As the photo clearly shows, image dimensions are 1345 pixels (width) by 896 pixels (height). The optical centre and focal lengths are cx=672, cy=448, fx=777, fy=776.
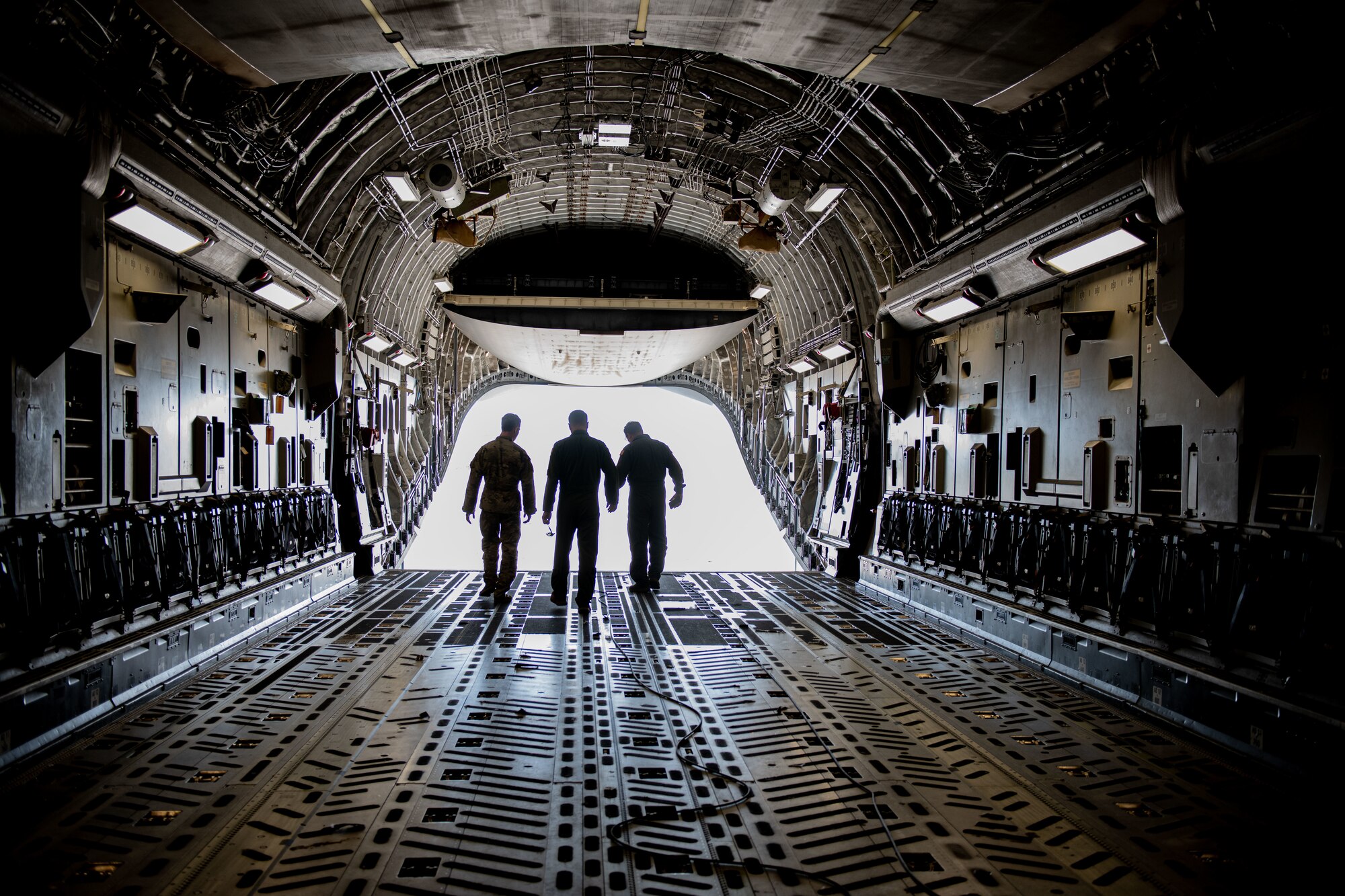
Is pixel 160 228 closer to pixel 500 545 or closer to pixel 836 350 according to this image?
pixel 500 545

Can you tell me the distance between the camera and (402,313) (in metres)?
13.0

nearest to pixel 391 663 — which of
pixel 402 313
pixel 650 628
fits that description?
pixel 650 628

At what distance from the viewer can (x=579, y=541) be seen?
8.15 meters

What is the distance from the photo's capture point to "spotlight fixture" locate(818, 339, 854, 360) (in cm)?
1099

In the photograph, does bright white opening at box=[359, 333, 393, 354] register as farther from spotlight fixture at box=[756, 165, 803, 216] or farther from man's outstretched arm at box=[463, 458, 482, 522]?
spotlight fixture at box=[756, 165, 803, 216]

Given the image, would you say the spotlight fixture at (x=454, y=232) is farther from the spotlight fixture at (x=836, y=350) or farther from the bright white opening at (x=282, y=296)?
the spotlight fixture at (x=836, y=350)

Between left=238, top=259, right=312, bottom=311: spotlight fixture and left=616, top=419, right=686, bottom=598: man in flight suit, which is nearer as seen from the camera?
left=238, top=259, right=312, bottom=311: spotlight fixture

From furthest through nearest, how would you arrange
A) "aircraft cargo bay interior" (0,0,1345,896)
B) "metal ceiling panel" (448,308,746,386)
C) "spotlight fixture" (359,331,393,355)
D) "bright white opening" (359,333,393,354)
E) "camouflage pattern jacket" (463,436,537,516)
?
"metal ceiling panel" (448,308,746,386), "bright white opening" (359,333,393,354), "spotlight fixture" (359,331,393,355), "camouflage pattern jacket" (463,436,537,516), "aircraft cargo bay interior" (0,0,1345,896)

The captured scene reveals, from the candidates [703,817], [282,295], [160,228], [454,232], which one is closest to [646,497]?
[282,295]

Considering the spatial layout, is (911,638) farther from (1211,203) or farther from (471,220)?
(471,220)

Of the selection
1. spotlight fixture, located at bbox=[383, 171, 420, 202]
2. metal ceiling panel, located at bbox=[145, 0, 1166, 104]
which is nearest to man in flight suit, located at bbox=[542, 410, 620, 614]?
spotlight fixture, located at bbox=[383, 171, 420, 202]

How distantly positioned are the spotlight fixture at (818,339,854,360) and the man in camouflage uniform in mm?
5009

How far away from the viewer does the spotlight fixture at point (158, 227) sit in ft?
16.9

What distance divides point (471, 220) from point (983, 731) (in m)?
11.1
